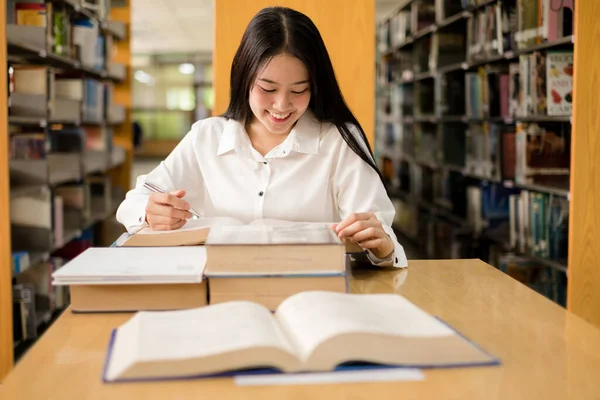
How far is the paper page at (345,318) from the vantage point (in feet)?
2.71

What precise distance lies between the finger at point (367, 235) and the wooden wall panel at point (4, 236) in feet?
6.09

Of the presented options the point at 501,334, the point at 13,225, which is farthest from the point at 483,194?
the point at 501,334

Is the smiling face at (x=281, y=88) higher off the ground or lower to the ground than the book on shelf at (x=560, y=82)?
lower

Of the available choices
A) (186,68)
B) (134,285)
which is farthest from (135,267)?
(186,68)

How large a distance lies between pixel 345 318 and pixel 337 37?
1.91m

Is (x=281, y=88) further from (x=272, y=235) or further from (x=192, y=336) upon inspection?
(x=192, y=336)

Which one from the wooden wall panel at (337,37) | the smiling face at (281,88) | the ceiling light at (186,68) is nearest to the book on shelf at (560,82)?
the wooden wall panel at (337,37)

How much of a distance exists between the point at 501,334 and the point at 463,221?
3800mm

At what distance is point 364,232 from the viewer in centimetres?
133

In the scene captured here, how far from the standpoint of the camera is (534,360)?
2.93 feet

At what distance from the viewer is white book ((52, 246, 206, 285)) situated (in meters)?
1.07

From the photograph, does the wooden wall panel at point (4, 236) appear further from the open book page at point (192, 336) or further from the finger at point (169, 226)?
the open book page at point (192, 336)

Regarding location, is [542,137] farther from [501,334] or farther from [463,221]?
[501,334]

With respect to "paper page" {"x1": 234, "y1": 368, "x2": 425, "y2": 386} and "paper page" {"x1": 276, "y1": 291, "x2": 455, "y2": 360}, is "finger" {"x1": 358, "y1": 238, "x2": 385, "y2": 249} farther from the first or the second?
"paper page" {"x1": 234, "y1": 368, "x2": 425, "y2": 386}
